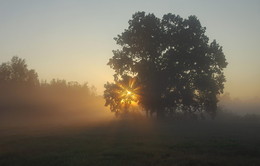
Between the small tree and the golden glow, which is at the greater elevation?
the small tree

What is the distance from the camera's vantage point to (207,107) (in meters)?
60.1

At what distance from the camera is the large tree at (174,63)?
58.7 m

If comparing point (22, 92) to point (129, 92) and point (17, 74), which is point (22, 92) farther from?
point (129, 92)

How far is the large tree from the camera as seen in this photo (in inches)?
2312

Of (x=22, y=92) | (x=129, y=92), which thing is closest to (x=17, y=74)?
(x=22, y=92)

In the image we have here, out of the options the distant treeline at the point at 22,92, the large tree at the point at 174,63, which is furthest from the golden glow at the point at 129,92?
the distant treeline at the point at 22,92

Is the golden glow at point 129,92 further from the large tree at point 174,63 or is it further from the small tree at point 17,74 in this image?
the small tree at point 17,74

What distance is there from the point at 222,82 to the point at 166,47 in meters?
12.3

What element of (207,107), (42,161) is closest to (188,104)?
(207,107)

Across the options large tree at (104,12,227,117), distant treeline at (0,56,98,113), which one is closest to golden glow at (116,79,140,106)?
large tree at (104,12,227,117)

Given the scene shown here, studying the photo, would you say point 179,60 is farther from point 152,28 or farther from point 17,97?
point 17,97

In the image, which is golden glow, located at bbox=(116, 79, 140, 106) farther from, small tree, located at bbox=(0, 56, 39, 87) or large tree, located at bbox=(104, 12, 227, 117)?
small tree, located at bbox=(0, 56, 39, 87)

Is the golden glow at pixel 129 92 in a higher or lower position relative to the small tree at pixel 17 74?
lower

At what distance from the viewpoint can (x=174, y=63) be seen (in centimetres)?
5816
